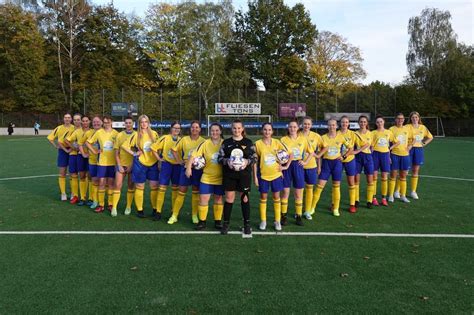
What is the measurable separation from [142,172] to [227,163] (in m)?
2.11

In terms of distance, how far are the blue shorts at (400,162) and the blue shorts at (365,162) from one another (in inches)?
37.4

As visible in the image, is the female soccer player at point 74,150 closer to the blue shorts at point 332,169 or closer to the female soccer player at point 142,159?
the female soccer player at point 142,159

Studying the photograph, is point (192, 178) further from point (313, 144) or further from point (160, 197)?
point (313, 144)

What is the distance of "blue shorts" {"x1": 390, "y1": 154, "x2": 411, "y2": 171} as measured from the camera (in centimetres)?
824

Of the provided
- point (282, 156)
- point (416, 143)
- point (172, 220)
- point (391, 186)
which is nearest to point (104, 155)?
point (172, 220)

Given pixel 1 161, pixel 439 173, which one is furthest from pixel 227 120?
pixel 439 173

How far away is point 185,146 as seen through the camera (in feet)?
21.2

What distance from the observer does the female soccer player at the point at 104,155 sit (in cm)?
729

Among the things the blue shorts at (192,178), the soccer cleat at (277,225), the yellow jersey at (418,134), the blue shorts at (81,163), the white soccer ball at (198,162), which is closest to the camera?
the white soccer ball at (198,162)

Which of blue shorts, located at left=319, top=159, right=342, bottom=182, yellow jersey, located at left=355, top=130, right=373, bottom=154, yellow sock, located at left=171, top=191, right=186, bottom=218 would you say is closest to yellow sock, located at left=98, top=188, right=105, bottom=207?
yellow sock, located at left=171, top=191, right=186, bottom=218

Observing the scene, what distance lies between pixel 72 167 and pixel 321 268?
6014 millimetres

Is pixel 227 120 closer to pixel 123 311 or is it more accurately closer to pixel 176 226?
pixel 176 226

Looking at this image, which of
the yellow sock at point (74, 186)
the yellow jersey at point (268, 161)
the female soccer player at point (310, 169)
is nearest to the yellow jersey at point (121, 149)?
the yellow sock at point (74, 186)

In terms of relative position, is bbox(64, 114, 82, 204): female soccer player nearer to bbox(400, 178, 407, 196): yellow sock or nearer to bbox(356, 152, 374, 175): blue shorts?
bbox(356, 152, 374, 175): blue shorts
